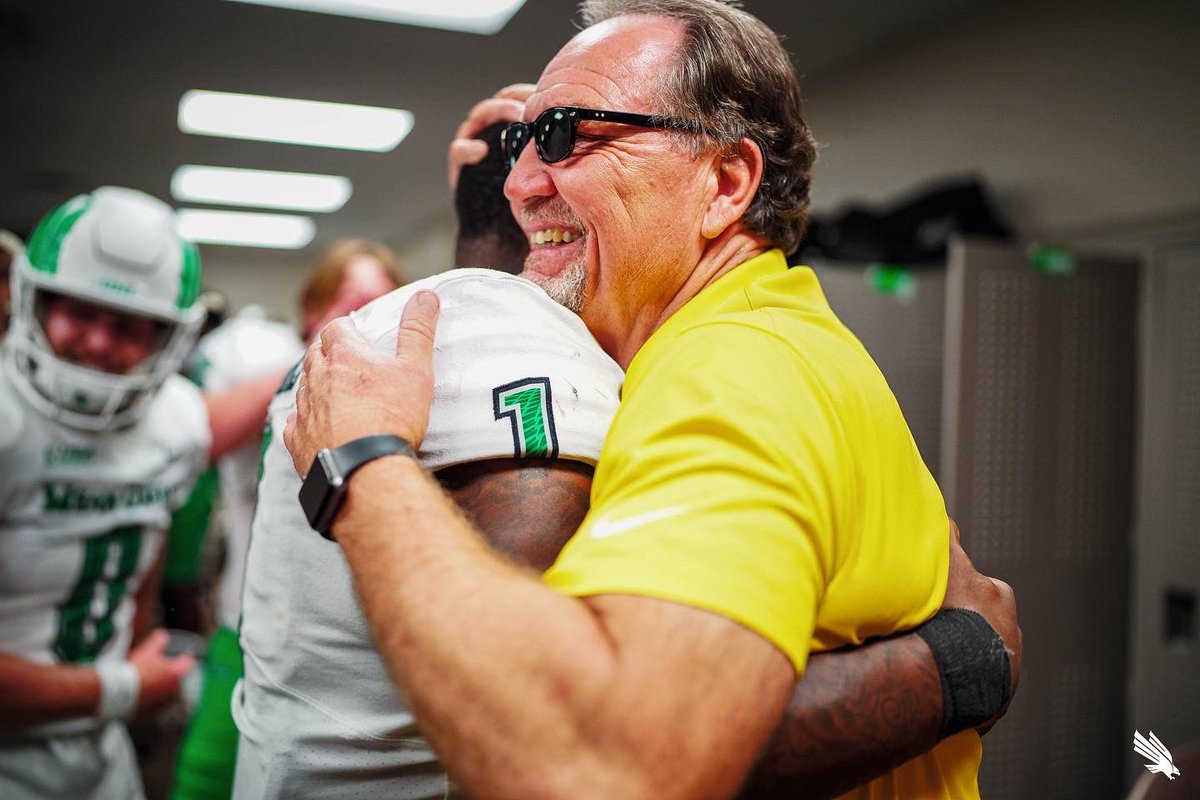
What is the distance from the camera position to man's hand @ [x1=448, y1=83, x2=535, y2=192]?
4.54 feet

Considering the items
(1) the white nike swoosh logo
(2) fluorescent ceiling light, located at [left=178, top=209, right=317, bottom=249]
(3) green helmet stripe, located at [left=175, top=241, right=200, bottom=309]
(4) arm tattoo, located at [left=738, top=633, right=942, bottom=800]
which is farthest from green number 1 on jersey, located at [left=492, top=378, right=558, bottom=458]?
(2) fluorescent ceiling light, located at [left=178, top=209, right=317, bottom=249]

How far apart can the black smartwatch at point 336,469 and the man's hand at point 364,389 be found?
0.04ft

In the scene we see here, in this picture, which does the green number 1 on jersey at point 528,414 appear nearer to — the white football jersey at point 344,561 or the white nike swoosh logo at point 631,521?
the white football jersey at point 344,561

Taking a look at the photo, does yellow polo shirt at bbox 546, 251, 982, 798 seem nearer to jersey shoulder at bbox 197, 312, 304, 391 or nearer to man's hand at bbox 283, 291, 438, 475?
man's hand at bbox 283, 291, 438, 475

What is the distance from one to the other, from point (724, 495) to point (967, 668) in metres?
0.39

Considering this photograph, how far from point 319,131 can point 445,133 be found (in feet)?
4.83

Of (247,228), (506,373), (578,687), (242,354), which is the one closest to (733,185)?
(506,373)

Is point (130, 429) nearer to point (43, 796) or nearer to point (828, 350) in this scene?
point (43, 796)

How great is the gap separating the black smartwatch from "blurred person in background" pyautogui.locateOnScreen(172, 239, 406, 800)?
0.73 m

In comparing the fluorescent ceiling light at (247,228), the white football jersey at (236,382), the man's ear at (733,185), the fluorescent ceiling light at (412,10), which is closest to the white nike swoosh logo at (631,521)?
the man's ear at (733,185)

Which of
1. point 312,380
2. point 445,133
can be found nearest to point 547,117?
point 312,380

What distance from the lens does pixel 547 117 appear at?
100cm

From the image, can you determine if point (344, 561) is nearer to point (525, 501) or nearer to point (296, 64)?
point (525, 501)

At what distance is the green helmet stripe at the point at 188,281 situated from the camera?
2020mm
